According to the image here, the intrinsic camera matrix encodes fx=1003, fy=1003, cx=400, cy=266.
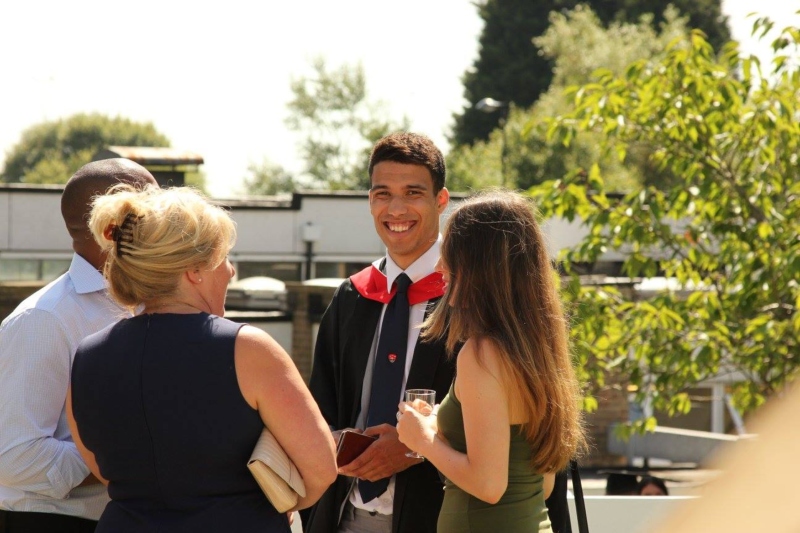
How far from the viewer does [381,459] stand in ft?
10.2

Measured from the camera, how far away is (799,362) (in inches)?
257

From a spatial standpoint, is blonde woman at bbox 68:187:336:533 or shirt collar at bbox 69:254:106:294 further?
shirt collar at bbox 69:254:106:294

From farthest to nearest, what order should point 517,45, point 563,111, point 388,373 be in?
point 517,45
point 563,111
point 388,373

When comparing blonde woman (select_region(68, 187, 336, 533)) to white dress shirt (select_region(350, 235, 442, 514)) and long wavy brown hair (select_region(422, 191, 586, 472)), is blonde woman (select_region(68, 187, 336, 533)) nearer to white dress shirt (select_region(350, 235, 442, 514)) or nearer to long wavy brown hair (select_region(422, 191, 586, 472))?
long wavy brown hair (select_region(422, 191, 586, 472))

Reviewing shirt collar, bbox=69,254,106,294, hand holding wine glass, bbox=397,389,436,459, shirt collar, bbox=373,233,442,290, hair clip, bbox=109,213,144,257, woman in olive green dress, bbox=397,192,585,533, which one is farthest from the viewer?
shirt collar, bbox=373,233,442,290

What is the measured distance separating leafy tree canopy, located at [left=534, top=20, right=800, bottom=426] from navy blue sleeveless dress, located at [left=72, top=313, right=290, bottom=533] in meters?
4.82

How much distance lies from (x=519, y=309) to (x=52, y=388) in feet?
4.38

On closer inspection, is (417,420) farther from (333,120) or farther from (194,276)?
(333,120)

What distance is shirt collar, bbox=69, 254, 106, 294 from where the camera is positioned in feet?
→ 9.84

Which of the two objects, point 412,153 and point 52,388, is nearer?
point 52,388

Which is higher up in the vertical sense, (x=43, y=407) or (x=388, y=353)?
(x=388, y=353)

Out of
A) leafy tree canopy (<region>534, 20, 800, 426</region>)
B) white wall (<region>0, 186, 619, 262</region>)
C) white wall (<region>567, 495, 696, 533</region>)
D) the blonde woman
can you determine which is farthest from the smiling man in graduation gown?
white wall (<region>0, 186, 619, 262</region>)

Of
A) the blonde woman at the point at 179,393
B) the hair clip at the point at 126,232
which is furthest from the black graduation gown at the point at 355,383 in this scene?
the hair clip at the point at 126,232

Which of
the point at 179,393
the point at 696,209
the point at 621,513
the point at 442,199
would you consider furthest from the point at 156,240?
the point at 696,209
